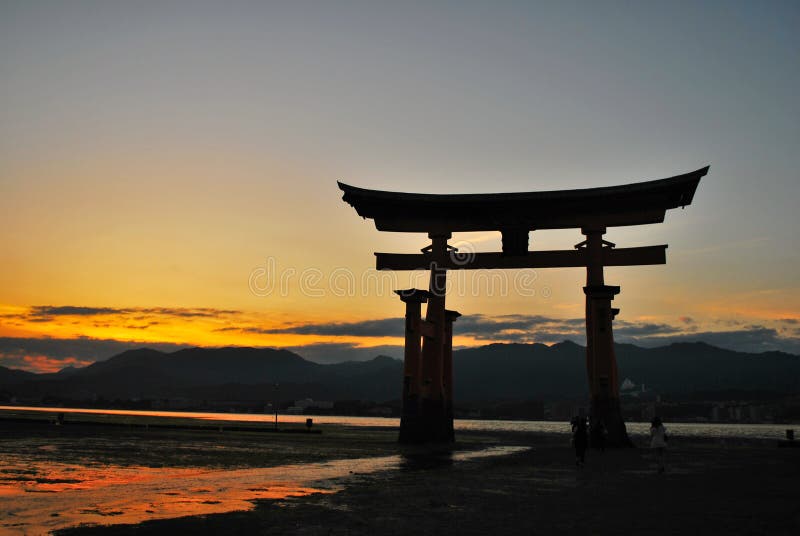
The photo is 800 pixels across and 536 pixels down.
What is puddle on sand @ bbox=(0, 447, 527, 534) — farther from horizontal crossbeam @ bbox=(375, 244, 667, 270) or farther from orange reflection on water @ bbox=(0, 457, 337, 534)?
horizontal crossbeam @ bbox=(375, 244, 667, 270)

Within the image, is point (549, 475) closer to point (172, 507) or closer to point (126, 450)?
point (172, 507)

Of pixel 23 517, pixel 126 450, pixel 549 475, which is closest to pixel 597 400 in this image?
pixel 549 475

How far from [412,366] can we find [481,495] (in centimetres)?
1770

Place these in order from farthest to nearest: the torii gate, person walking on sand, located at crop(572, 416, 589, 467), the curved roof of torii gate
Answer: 1. the torii gate
2. the curved roof of torii gate
3. person walking on sand, located at crop(572, 416, 589, 467)

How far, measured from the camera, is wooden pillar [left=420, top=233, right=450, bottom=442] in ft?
109

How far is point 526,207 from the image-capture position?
32.4 metres

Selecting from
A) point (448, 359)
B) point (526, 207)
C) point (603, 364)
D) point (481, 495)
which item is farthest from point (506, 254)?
point (481, 495)

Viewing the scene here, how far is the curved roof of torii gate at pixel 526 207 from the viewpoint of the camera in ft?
98.3

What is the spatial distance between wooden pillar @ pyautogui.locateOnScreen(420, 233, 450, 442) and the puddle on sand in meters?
9.72

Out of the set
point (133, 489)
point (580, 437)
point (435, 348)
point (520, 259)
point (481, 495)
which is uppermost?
point (520, 259)

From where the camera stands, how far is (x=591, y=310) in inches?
1211

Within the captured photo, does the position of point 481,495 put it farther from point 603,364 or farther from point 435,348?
point 435,348

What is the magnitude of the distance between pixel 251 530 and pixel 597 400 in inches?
901

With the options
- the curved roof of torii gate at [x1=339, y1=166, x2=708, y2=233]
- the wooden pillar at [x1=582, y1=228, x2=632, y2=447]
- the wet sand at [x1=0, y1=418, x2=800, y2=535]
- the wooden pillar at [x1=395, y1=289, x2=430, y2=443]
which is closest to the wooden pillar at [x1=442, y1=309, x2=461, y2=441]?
the wooden pillar at [x1=395, y1=289, x2=430, y2=443]
